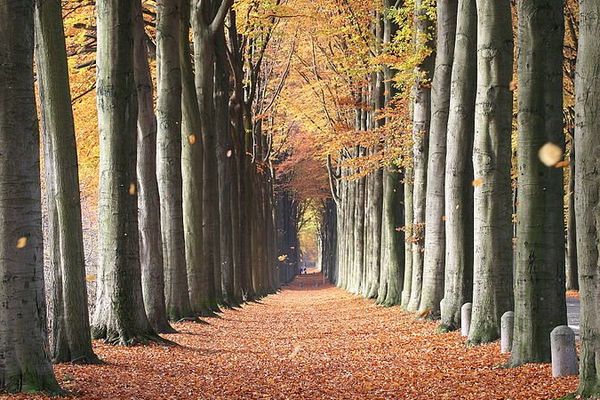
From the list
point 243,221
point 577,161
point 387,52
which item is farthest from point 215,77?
point 577,161

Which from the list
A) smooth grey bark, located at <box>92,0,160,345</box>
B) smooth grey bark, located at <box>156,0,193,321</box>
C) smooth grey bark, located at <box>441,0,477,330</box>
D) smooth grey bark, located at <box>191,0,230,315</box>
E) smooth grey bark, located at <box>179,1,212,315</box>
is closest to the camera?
smooth grey bark, located at <box>92,0,160,345</box>

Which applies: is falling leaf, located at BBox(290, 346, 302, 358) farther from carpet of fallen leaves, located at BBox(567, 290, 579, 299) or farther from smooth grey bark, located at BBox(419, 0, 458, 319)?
carpet of fallen leaves, located at BBox(567, 290, 579, 299)

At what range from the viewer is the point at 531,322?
11.7 m

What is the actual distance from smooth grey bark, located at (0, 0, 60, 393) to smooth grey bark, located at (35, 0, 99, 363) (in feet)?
8.30

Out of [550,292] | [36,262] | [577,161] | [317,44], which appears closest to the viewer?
[577,161]

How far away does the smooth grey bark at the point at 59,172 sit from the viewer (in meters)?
12.3

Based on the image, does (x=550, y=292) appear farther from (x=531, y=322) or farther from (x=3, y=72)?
(x=3, y=72)

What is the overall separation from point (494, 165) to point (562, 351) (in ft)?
15.0

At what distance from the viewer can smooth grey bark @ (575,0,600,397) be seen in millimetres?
8789

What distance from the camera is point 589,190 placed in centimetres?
884

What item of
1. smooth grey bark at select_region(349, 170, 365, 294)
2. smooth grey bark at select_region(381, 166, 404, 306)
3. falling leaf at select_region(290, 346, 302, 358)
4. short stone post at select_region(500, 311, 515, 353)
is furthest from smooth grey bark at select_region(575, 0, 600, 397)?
smooth grey bark at select_region(349, 170, 365, 294)

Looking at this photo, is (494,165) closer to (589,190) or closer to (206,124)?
(589,190)

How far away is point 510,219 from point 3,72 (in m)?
8.49

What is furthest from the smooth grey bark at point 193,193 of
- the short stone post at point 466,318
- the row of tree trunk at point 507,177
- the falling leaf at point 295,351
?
the short stone post at point 466,318
